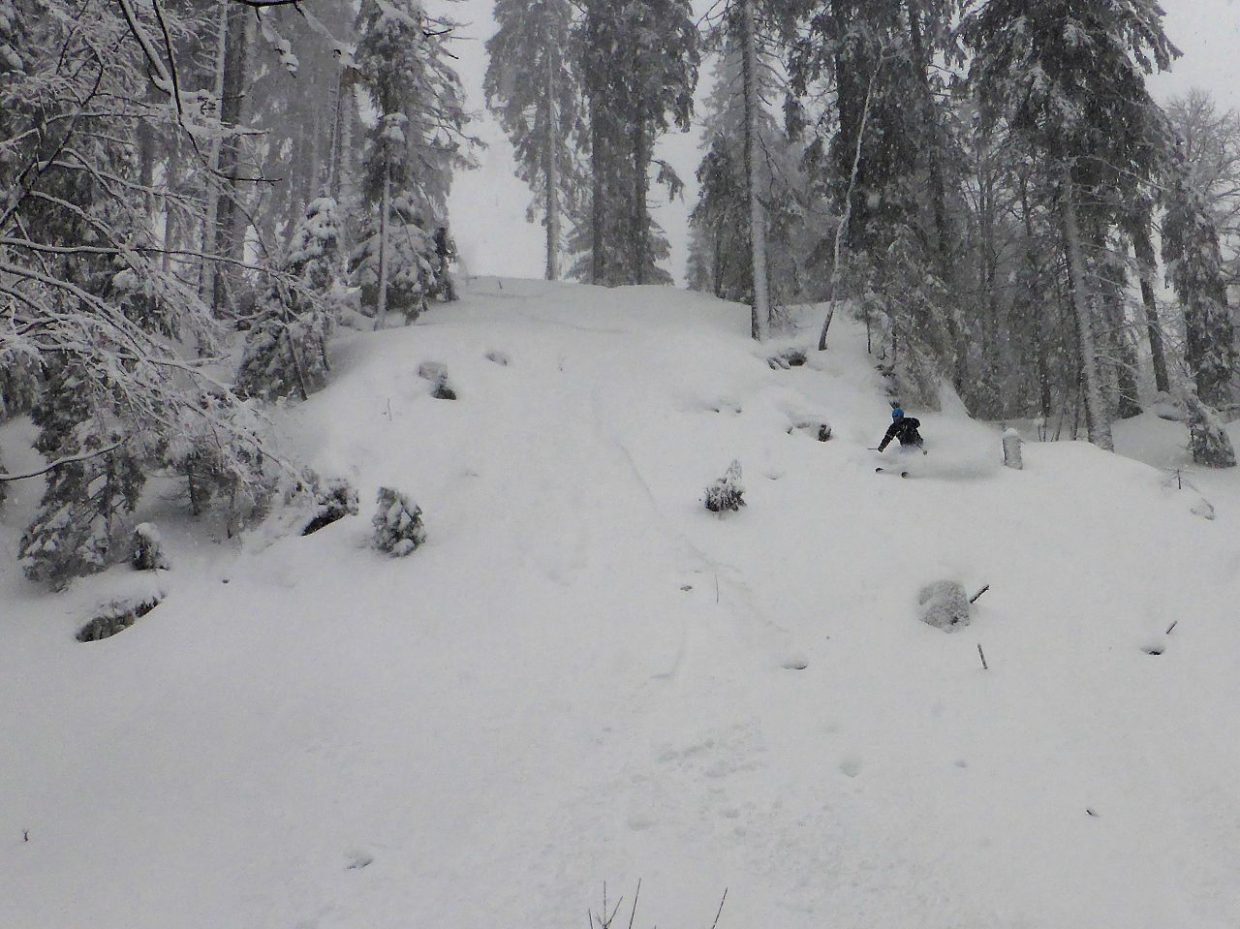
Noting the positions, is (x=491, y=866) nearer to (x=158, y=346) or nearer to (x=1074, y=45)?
(x=158, y=346)

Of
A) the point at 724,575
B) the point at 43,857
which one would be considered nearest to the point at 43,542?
the point at 43,857

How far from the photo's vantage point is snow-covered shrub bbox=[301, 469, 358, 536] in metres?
9.20

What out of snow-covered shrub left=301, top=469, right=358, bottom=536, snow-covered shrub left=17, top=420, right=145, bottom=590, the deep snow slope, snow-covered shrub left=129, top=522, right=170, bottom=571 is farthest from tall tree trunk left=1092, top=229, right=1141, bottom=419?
snow-covered shrub left=17, top=420, right=145, bottom=590

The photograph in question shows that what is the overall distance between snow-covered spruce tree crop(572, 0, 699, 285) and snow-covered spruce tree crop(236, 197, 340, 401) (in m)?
11.6

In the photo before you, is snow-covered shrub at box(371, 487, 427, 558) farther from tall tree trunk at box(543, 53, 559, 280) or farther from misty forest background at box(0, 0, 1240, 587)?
tall tree trunk at box(543, 53, 559, 280)

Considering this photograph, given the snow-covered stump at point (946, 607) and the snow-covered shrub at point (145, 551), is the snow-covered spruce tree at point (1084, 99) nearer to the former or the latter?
the snow-covered stump at point (946, 607)

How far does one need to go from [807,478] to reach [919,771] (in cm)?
601

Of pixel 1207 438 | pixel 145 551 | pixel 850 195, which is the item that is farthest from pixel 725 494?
pixel 1207 438

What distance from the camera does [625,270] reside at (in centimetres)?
2480

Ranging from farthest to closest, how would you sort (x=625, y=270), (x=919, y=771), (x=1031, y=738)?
1. (x=625, y=270)
2. (x=1031, y=738)
3. (x=919, y=771)

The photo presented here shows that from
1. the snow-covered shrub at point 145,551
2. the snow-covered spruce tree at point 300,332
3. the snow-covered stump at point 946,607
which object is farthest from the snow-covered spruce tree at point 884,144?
the snow-covered shrub at point 145,551

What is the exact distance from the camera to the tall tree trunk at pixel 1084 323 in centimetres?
1297

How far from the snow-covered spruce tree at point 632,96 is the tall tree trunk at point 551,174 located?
2649 mm

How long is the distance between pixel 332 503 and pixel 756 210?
40.9 feet
